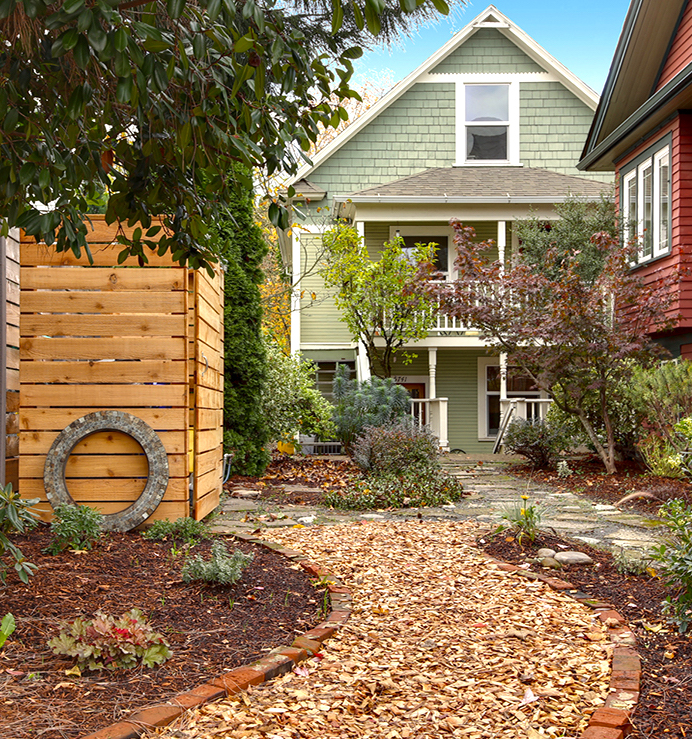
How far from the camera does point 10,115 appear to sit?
223cm

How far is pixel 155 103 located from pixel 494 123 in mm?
13766

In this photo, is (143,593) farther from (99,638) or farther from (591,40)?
(591,40)

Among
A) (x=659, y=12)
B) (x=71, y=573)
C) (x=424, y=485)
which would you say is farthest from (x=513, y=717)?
(x=659, y=12)

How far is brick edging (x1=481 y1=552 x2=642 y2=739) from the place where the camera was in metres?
2.27

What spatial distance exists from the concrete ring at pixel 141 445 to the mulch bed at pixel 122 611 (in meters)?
0.23

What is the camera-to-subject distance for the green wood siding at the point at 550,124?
A: 15.2 m

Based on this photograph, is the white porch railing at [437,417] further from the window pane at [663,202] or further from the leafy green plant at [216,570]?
the leafy green plant at [216,570]

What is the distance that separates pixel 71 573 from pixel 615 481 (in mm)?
6524

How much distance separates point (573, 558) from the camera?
438 cm

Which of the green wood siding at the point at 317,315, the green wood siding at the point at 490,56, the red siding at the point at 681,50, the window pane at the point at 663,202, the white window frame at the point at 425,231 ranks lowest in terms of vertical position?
the green wood siding at the point at 317,315

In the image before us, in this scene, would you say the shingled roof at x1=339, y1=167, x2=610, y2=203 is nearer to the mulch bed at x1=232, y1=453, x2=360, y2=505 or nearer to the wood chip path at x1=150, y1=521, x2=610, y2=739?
the mulch bed at x1=232, y1=453, x2=360, y2=505

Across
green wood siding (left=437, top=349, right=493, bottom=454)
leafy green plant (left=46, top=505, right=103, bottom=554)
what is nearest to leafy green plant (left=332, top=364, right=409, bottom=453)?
green wood siding (left=437, top=349, right=493, bottom=454)

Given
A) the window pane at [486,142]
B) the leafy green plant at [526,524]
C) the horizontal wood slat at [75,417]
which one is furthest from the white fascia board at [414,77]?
the leafy green plant at [526,524]

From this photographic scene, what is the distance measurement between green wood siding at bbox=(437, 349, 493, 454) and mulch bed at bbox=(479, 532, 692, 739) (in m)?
10.2
